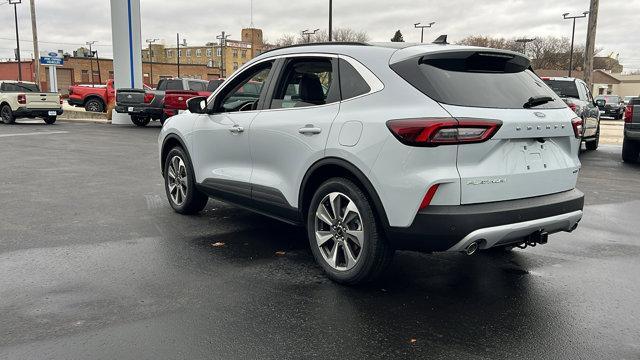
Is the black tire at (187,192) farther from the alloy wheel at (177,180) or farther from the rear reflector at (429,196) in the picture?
the rear reflector at (429,196)

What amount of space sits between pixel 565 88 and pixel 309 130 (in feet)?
37.8

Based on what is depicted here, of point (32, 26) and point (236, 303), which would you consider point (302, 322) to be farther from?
point (32, 26)

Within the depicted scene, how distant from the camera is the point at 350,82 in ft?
Answer: 13.4

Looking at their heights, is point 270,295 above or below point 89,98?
below

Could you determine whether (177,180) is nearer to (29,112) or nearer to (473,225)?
(473,225)

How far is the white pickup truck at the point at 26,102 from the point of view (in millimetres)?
21734

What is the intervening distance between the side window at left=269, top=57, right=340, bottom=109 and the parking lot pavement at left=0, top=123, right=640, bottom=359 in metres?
1.35

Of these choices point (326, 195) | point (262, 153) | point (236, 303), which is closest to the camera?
point (236, 303)

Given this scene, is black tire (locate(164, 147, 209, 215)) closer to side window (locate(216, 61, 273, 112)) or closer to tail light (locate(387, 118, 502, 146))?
side window (locate(216, 61, 273, 112))

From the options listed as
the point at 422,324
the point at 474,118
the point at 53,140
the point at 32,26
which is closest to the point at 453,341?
the point at 422,324

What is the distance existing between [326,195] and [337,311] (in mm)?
885

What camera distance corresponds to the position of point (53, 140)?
15500mm

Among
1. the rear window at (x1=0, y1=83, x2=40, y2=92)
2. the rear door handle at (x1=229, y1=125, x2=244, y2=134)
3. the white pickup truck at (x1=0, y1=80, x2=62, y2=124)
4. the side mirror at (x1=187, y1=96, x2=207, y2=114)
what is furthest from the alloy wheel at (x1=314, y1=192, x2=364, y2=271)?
the rear window at (x1=0, y1=83, x2=40, y2=92)

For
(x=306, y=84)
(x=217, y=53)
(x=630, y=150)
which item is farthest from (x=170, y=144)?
(x=217, y=53)
